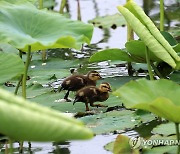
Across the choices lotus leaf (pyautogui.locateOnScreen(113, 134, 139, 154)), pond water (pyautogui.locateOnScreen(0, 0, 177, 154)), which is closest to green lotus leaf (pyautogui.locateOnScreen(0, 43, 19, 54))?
pond water (pyautogui.locateOnScreen(0, 0, 177, 154))

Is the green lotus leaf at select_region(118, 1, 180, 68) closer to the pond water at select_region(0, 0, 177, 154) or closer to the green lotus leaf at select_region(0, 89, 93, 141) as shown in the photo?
the pond water at select_region(0, 0, 177, 154)

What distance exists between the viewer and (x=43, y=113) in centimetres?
175

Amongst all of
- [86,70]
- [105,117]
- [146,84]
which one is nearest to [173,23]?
[86,70]

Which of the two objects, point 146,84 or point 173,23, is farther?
point 173,23

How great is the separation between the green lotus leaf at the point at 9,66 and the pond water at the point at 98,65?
34cm

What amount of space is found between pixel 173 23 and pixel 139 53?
7.26 feet

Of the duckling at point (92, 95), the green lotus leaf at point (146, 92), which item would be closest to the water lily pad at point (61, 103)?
the duckling at point (92, 95)

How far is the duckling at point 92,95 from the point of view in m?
3.36

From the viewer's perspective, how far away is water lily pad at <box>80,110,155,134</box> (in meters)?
3.02

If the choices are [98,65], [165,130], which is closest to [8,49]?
[98,65]

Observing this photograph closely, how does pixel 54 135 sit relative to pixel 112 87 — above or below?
above

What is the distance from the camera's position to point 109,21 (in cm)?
584

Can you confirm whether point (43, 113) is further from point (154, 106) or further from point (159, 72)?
point (159, 72)

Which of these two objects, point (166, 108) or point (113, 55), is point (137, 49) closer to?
point (113, 55)
